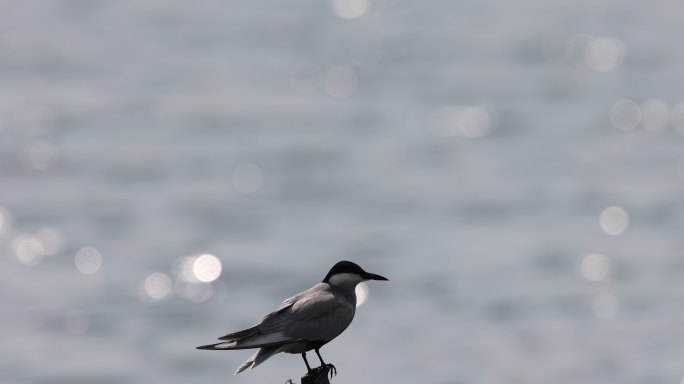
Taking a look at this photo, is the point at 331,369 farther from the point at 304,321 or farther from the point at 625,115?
the point at 625,115

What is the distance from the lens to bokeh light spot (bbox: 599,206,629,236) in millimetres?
54184

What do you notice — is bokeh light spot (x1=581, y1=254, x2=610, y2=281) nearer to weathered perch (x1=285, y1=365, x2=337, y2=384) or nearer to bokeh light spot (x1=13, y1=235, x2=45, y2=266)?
bokeh light spot (x1=13, y1=235, x2=45, y2=266)

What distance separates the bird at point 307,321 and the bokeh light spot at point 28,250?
→ 36.6 metres

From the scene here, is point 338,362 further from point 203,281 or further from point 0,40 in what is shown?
point 0,40

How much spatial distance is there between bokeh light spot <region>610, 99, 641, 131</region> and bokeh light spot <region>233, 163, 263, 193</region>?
16.1 metres

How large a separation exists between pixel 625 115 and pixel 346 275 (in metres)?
53.7

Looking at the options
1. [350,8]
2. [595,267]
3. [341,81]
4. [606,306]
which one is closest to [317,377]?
[606,306]

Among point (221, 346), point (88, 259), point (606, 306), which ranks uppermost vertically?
point (88, 259)

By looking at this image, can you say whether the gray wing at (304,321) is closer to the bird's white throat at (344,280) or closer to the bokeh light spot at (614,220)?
the bird's white throat at (344,280)

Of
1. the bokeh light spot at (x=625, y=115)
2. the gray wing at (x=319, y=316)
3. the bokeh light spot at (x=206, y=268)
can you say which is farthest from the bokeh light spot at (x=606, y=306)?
the gray wing at (x=319, y=316)

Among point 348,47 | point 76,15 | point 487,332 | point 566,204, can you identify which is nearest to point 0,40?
point 76,15

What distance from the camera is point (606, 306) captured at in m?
50.1

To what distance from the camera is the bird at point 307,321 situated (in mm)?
14539

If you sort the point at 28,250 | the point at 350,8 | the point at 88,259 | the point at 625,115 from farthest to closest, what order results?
1. the point at 350,8
2. the point at 625,115
3. the point at 88,259
4. the point at 28,250
